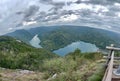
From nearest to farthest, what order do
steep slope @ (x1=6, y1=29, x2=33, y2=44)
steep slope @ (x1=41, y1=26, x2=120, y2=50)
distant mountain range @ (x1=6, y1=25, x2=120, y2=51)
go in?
steep slope @ (x1=6, y1=29, x2=33, y2=44) → steep slope @ (x1=41, y1=26, x2=120, y2=50) → distant mountain range @ (x1=6, y1=25, x2=120, y2=51)

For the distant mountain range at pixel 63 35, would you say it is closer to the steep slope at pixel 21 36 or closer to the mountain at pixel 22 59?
the steep slope at pixel 21 36

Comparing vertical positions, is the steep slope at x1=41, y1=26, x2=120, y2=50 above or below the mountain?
below

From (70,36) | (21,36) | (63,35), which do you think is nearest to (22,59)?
(21,36)

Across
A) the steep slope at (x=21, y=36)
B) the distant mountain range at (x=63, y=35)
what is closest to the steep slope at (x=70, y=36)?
the distant mountain range at (x=63, y=35)

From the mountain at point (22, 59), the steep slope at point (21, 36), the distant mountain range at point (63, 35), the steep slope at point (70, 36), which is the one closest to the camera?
the mountain at point (22, 59)

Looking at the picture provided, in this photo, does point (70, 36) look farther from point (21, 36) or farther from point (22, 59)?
point (22, 59)

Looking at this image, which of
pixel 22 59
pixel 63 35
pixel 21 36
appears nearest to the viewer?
pixel 22 59

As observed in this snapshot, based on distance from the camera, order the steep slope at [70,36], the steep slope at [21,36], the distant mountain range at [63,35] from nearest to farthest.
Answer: the steep slope at [21,36] < the steep slope at [70,36] < the distant mountain range at [63,35]

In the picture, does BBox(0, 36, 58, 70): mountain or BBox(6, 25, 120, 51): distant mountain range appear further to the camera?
BBox(6, 25, 120, 51): distant mountain range

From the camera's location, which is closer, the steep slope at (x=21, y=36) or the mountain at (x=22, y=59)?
the mountain at (x=22, y=59)

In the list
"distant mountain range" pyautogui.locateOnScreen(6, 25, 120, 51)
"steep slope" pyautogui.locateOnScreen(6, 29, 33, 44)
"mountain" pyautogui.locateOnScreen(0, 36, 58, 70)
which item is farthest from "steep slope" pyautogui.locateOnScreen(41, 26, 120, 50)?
"mountain" pyautogui.locateOnScreen(0, 36, 58, 70)

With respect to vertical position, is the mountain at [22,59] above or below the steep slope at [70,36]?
above

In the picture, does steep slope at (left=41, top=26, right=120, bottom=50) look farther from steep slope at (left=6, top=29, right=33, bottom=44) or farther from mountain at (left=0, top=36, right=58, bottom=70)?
mountain at (left=0, top=36, right=58, bottom=70)
